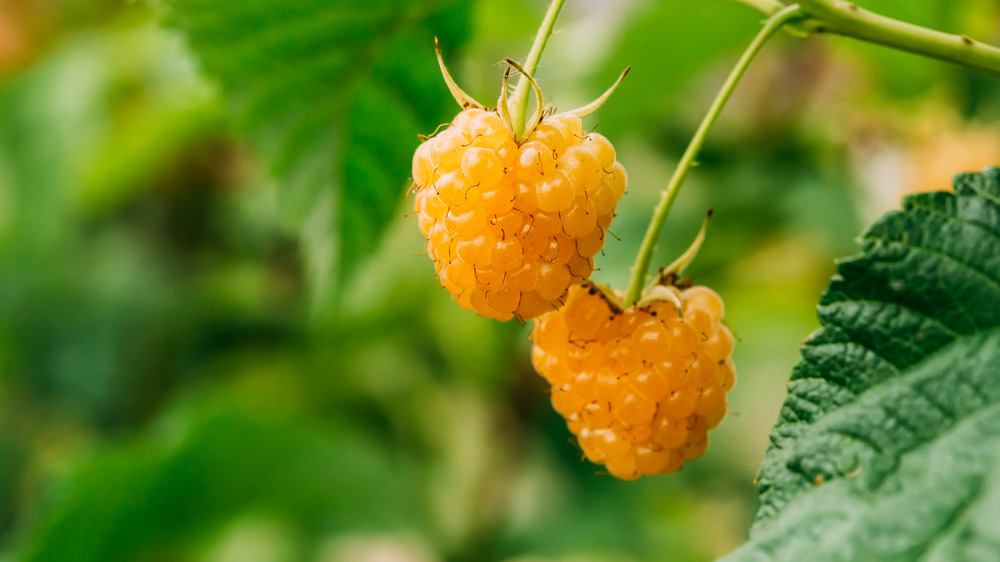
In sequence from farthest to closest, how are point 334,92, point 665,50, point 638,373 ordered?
1. point 665,50
2. point 334,92
3. point 638,373

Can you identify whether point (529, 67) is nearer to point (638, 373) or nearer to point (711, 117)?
point (711, 117)

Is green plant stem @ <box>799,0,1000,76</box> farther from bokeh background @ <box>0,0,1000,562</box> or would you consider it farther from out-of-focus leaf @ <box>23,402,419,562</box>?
out-of-focus leaf @ <box>23,402,419,562</box>

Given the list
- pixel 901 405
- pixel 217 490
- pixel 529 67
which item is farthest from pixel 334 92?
pixel 217 490

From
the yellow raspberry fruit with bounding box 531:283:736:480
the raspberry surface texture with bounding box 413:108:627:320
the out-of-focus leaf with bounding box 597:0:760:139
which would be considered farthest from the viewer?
the out-of-focus leaf with bounding box 597:0:760:139

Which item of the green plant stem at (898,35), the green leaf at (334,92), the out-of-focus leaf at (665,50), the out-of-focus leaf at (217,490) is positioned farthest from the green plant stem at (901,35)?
the out-of-focus leaf at (217,490)

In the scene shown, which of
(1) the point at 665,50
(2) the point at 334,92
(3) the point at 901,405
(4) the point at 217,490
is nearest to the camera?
(3) the point at 901,405

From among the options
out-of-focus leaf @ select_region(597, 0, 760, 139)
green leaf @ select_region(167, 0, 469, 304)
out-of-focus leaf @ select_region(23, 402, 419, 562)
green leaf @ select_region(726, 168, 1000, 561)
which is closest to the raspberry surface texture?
green leaf @ select_region(726, 168, 1000, 561)
